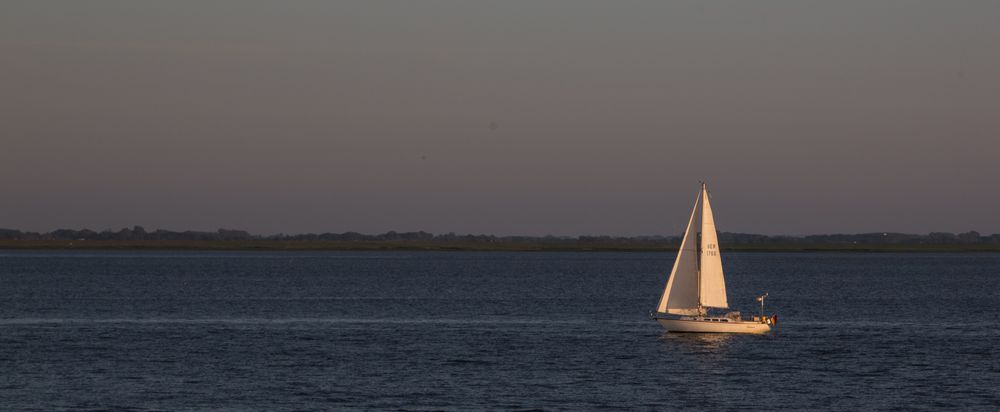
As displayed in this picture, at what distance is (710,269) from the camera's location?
266ft

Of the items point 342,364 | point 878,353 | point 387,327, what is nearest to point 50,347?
point 342,364

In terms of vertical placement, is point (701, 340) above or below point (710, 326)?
below

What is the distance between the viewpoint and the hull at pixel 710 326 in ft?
268

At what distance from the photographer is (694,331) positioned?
8275 cm

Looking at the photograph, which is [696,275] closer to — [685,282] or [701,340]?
[685,282]

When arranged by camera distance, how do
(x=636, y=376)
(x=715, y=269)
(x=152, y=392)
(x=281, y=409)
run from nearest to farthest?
(x=281, y=409) → (x=152, y=392) → (x=636, y=376) → (x=715, y=269)

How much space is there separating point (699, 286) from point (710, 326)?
274 cm

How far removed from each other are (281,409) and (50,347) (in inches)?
1193

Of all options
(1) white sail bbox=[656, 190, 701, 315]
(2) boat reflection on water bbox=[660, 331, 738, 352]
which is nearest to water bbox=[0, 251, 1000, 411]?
(2) boat reflection on water bbox=[660, 331, 738, 352]

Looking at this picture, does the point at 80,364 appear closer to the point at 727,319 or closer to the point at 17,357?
the point at 17,357

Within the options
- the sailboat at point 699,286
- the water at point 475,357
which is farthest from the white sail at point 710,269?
the water at point 475,357

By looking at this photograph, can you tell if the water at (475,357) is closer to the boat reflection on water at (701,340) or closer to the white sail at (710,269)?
the boat reflection on water at (701,340)

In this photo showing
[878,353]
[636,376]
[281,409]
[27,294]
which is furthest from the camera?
[27,294]

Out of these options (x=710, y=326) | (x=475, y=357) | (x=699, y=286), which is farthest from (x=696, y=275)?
(x=475, y=357)
